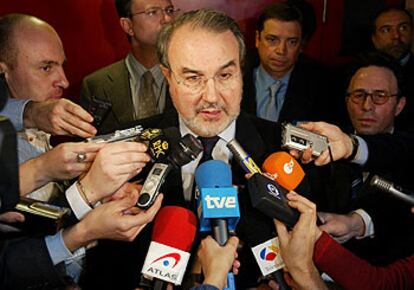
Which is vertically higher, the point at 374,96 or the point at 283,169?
the point at 283,169

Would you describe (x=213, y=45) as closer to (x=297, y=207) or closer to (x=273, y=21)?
(x=297, y=207)

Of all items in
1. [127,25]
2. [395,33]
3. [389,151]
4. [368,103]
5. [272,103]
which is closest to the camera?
[389,151]

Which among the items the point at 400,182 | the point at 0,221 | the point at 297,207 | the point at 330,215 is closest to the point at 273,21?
the point at 400,182

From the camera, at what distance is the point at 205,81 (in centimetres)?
160

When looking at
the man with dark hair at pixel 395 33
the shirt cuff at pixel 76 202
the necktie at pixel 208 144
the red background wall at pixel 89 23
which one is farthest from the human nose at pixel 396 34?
the shirt cuff at pixel 76 202

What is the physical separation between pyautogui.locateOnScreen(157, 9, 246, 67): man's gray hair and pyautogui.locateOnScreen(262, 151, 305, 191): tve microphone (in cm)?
42

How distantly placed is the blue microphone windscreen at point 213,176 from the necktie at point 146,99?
142 centimetres

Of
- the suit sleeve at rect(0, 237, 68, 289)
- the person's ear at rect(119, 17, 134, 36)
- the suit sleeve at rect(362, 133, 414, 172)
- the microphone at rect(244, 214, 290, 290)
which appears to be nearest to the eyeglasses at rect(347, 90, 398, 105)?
the suit sleeve at rect(362, 133, 414, 172)

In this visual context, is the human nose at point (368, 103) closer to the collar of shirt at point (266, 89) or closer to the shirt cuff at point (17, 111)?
the collar of shirt at point (266, 89)

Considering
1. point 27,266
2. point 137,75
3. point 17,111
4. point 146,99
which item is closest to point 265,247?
point 27,266

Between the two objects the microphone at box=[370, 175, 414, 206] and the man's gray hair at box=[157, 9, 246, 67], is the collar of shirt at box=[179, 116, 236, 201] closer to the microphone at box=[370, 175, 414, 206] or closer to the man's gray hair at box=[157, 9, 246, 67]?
the man's gray hair at box=[157, 9, 246, 67]

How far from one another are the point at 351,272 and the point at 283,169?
1.03 feet

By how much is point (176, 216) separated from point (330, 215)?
636 mm

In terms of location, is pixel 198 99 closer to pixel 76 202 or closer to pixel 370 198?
pixel 76 202
